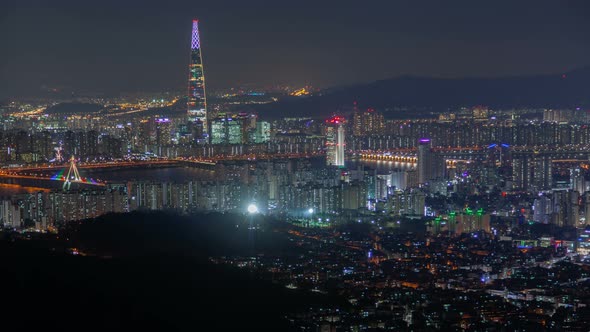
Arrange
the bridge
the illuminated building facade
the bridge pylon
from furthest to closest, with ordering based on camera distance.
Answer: the illuminated building facade → the bridge → the bridge pylon

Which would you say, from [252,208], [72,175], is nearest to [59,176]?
[72,175]

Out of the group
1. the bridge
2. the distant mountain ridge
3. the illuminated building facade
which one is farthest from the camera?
the distant mountain ridge

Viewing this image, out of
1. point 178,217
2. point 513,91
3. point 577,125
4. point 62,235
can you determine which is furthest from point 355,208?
point 513,91

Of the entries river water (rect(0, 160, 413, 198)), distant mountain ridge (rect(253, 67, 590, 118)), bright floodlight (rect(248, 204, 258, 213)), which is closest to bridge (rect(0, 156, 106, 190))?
river water (rect(0, 160, 413, 198))

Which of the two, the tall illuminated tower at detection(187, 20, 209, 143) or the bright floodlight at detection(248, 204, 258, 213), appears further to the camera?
the tall illuminated tower at detection(187, 20, 209, 143)

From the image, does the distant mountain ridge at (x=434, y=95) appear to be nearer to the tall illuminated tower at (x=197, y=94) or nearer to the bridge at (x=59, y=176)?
the tall illuminated tower at (x=197, y=94)

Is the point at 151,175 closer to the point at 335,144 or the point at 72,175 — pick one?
the point at 72,175

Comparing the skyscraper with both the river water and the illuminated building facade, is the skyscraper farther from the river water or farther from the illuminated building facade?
the illuminated building facade
